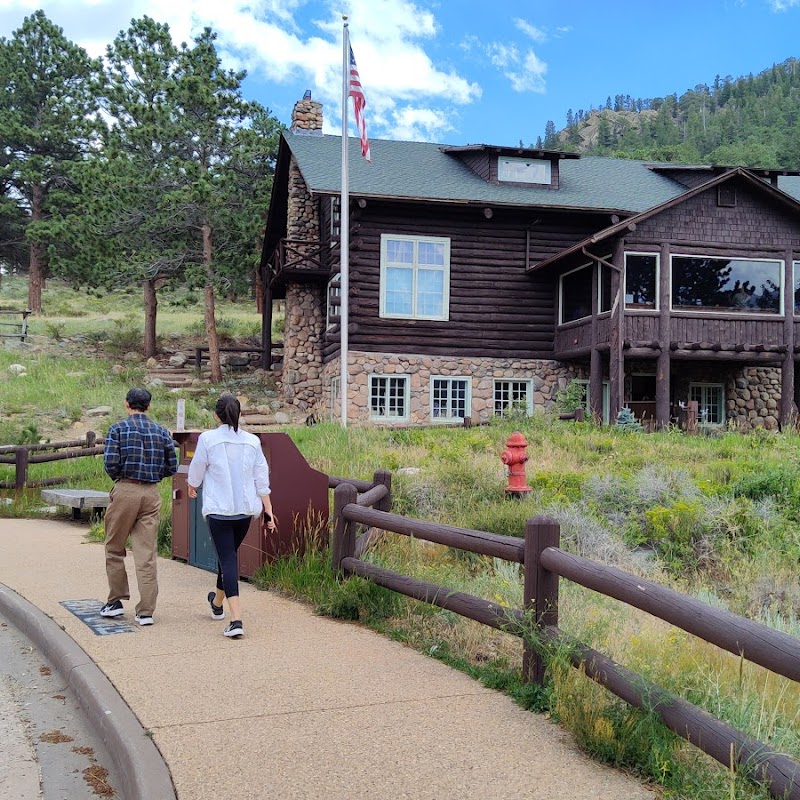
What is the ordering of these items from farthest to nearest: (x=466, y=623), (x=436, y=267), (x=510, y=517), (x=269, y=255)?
(x=269, y=255)
(x=436, y=267)
(x=510, y=517)
(x=466, y=623)

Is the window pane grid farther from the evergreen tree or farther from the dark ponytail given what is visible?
the evergreen tree

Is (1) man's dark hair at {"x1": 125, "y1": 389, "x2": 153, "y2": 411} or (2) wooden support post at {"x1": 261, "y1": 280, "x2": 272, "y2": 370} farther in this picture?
(2) wooden support post at {"x1": 261, "y1": 280, "x2": 272, "y2": 370}

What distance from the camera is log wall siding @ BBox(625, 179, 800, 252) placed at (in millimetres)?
22844

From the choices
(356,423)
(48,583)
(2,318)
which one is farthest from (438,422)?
(2,318)

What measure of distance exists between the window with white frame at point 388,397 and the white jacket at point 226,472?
56.0ft

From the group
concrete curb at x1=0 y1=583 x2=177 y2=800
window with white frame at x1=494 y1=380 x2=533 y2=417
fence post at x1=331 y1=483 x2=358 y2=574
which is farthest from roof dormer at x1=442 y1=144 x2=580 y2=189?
concrete curb at x1=0 y1=583 x2=177 y2=800

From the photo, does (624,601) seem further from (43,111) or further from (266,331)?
(43,111)

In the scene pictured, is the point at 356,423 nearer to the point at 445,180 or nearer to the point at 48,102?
the point at 445,180

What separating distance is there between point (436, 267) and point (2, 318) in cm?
2528

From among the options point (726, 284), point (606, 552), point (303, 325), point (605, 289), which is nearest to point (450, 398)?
point (605, 289)

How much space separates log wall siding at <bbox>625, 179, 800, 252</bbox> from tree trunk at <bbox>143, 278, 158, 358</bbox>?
18.9 metres

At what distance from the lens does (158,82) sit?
33.9 m

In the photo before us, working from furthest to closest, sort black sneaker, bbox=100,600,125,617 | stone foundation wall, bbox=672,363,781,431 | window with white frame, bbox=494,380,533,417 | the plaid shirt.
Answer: stone foundation wall, bbox=672,363,781,431
window with white frame, bbox=494,380,533,417
black sneaker, bbox=100,600,125,617
the plaid shirt

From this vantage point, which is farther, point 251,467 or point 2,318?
point 2,318
